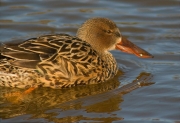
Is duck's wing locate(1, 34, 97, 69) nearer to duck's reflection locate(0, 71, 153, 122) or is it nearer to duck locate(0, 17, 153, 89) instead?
duck locate(0, 17, 153, 89)

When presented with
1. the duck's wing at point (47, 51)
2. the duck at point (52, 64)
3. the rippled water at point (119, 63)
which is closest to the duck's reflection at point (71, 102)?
the rippled water at point (119, 63)

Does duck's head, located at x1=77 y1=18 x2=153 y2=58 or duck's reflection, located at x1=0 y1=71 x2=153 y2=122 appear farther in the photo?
duck's head, located at x1=77 y1=18 x2=153 y2=58

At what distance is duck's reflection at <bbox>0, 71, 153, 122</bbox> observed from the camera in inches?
320

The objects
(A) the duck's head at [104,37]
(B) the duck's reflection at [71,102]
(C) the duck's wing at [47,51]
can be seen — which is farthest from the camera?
(A) the duck's head at [104,37]

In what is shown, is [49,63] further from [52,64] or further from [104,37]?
[104,37]

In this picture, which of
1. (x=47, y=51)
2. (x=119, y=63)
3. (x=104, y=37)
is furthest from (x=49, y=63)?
(x=119, y=63)

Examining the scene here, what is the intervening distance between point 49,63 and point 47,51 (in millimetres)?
213

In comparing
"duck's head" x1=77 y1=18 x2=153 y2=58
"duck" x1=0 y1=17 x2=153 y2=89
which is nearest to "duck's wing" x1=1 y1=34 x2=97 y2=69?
"duck" x1=0 y1=17 x2=153 y2=89

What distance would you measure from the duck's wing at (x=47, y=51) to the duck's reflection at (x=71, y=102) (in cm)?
51

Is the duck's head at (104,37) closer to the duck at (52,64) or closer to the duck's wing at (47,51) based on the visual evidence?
the duck at (52,64)

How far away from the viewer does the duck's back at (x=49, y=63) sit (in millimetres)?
8812

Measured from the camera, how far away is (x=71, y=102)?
868cm

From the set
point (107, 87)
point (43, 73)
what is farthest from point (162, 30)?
point (43, 73)

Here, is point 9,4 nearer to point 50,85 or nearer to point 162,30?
point 162,30
